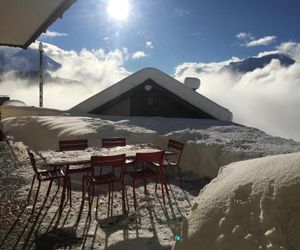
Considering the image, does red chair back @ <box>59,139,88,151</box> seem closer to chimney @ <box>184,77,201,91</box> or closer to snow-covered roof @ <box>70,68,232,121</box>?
snow-covered roof @ <box>70,68,232,121</box>

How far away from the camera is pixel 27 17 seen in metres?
6.41

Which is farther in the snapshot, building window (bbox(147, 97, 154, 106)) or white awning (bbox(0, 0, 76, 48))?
building window (bbox(147, 97, 154, 106))

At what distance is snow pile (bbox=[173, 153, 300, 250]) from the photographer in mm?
2314

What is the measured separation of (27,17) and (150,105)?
474 inches

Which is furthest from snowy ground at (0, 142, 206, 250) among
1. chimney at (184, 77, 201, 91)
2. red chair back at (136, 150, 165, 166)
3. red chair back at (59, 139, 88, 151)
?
chimney at (184, 77, 201, 91)

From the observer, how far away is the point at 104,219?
17.7 feet

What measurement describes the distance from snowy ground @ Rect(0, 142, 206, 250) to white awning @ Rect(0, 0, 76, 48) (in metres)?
2.79

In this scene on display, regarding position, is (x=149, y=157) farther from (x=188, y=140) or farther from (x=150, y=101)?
(x=150, y=101)

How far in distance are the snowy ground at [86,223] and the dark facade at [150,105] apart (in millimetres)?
10937

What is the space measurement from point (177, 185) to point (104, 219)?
2.45 metres

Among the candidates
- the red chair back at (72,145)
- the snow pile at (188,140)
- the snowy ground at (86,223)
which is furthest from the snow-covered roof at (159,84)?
the snowy ground at (86,223)

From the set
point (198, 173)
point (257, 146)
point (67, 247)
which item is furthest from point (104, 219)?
point (257, 146)

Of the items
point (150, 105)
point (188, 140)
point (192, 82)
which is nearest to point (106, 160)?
point (188, 140)

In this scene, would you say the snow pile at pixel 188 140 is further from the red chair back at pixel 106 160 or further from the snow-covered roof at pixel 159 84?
the snow-covered roof at pixel 159 84
